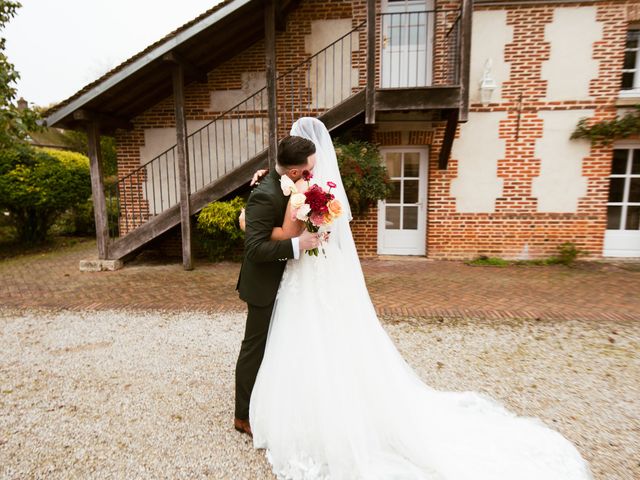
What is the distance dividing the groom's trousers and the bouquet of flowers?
A: 66 cm

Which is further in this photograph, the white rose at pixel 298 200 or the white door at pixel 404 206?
the white door at pixel 404 206

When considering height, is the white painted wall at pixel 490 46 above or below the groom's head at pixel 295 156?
above

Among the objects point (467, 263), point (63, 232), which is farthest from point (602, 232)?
point (63, 232)

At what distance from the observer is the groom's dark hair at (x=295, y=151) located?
228 centimetres

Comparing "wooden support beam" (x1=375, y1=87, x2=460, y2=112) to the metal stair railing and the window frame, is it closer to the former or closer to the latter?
the metal stair railing

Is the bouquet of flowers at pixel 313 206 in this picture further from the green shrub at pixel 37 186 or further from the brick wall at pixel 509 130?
the green shrub at pixel 37 186

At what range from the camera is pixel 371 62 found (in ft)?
21.4

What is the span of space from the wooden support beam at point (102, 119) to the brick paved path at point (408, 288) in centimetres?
281

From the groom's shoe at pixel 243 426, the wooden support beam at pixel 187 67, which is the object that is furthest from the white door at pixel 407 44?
the groom's shoe at pixel 243 426

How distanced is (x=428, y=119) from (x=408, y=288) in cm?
363

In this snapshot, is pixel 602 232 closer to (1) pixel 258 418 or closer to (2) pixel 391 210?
(2) pixel 391 210

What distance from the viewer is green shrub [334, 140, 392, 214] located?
688 cm

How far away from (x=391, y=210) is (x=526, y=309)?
3877 mm

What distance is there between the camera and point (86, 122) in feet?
23.9
